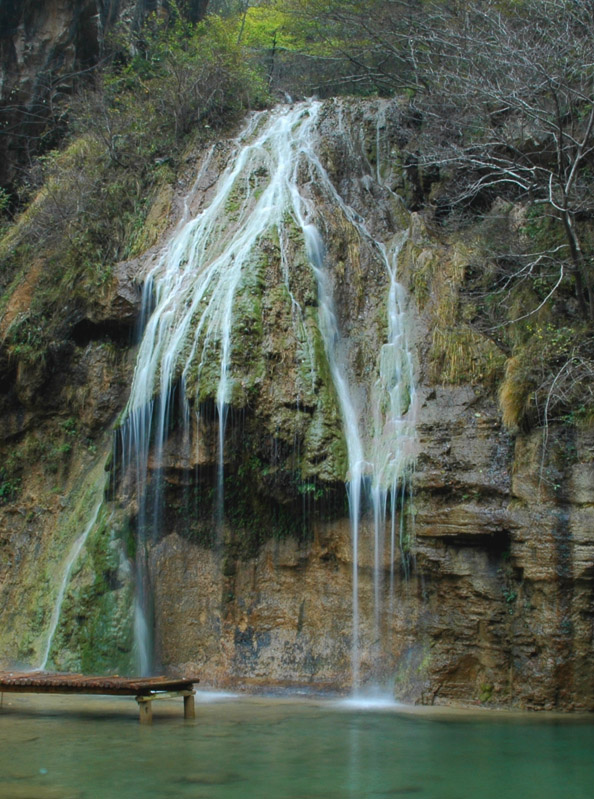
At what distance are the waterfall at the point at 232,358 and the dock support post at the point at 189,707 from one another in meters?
2.52

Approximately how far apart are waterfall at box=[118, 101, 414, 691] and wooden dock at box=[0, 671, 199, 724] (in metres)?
2.55

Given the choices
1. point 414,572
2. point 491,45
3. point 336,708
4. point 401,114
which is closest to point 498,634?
point 414,572

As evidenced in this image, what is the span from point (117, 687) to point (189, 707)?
881mm

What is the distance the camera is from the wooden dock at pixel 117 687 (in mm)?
7918

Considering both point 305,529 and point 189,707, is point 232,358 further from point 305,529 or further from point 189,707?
point 189,707

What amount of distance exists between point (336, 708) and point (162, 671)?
2888 mm

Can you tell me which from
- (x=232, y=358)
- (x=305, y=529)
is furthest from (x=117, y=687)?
(x=232, y=358)

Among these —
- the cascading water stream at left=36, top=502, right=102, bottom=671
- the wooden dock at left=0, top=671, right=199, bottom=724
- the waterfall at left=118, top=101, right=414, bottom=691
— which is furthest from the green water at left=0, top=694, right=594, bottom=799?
the waterfall at left=118, top=101, right=414, bottom=691

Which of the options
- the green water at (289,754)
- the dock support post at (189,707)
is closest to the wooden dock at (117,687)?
the dock support post at (189,707)

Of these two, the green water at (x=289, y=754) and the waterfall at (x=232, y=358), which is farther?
the waterfall at (x=232, y=358)

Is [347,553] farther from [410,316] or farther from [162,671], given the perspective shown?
[410,316]

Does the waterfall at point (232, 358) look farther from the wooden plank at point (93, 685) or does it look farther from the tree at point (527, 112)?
the wooden plank at point (93, 685)

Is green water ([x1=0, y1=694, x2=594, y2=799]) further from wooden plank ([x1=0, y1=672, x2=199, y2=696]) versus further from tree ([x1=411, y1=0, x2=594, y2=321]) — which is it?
tree ([x1=411, y1=0, x2=594, y2=321])

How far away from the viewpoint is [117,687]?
789 centimetres
